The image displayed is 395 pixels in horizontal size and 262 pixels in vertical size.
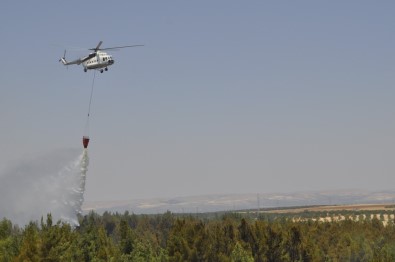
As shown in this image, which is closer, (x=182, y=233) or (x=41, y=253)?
(x=41, y=253)

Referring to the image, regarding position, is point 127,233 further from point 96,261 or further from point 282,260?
point 282,260

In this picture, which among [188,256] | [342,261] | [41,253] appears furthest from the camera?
[342,261]

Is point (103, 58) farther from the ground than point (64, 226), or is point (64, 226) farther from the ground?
point (103, 58)

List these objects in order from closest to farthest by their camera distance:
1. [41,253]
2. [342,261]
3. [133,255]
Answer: [41,253]
[133,255]
[342,261]

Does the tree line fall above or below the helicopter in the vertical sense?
below

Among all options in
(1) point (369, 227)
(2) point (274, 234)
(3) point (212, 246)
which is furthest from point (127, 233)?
(1) point (369, 227)

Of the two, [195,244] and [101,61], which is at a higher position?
[101,61]

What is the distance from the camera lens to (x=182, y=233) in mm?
120750

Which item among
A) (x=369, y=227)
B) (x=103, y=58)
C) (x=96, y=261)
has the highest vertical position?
(x=103, y=58)

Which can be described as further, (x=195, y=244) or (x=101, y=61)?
(x=195, y=244)

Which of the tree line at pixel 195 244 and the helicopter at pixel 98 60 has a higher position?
the helicopter at pixel 98 60

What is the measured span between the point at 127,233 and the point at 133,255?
13.5 meters

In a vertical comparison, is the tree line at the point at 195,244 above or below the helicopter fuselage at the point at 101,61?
below

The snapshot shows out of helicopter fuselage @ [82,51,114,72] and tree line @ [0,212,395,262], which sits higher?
helicopter fuselage @ [82,51,114,72]
